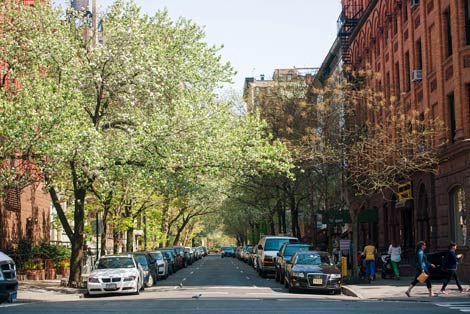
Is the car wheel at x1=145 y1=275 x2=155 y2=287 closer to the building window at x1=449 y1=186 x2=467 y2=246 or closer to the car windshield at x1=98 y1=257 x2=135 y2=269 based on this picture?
the car windshield at x1=98 y1=257 x2=135 y2=269

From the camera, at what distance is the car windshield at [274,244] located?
124ft

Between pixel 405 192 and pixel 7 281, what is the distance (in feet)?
79.8

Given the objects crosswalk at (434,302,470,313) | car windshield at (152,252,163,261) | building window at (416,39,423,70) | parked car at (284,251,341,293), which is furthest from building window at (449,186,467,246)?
car windshield at (152,252,163,261)

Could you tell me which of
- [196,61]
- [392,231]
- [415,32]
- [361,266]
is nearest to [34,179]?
[196,61]

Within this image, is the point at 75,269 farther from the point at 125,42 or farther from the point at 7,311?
the point at 7,311

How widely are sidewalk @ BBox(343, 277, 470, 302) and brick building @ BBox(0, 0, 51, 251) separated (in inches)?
558

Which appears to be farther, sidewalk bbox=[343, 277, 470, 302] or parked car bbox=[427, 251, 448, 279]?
parked car bbox=[427, 251, 448, 279]

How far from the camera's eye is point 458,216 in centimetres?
3033

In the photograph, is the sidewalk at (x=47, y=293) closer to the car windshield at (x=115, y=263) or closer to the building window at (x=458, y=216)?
the car windshield at (x=115, y=263)

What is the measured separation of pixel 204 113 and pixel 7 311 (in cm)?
1164

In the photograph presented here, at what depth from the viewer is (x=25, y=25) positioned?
27.6 meters

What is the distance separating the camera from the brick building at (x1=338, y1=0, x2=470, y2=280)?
29234 mm

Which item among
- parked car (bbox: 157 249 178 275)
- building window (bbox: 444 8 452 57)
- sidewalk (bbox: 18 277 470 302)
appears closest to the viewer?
sidewalk (bbox: 18 277 470 302)

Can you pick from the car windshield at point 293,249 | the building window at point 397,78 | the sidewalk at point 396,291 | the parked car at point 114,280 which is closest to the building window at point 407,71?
the building window at point 397,78
